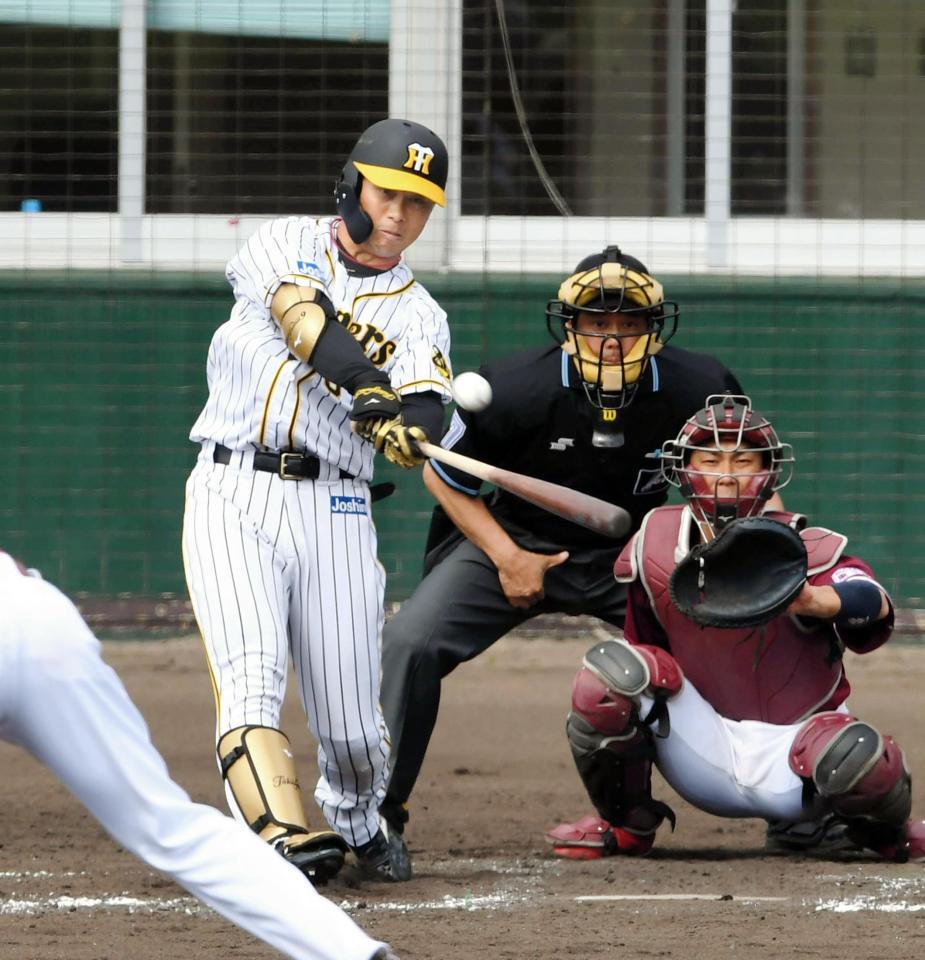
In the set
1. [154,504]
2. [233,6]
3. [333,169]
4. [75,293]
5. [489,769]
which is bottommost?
[489,769]

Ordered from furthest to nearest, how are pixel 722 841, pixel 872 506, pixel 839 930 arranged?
pixel 872 506
pixel 722 841
pixel 839 930

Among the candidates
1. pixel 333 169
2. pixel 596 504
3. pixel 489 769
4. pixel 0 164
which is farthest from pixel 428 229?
pixel 596 504

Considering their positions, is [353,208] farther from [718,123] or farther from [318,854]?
[718,123]

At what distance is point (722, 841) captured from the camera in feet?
15.2

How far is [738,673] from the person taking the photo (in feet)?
13.7

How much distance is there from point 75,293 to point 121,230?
36 cm

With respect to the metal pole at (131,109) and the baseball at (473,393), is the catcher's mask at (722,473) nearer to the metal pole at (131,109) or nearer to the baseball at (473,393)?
the baseball at (473,393)

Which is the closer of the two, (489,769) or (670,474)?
(670,474)

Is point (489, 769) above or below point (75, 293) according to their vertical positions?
below

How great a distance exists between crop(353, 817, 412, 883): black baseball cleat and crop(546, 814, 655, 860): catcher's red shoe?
18.6 inches

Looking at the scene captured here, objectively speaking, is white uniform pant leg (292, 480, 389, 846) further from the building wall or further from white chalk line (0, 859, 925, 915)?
the building wall

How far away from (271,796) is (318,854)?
15 cm

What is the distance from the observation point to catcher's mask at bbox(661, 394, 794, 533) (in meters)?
4.08

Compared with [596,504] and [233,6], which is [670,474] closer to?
[596,504]
